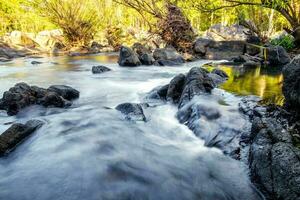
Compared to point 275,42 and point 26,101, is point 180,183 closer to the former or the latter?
point 26,101

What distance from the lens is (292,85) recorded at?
4867mm

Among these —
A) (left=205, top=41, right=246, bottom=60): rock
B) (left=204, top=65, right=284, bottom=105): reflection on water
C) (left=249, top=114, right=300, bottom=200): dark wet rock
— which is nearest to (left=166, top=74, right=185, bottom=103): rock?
(left=204, top=65, right=284, bottom=105): reflection on water

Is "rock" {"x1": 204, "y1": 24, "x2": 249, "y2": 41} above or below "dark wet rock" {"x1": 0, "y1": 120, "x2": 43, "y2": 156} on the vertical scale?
above

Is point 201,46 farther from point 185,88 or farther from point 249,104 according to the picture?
point 249,104

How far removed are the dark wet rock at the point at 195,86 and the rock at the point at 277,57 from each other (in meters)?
6.34

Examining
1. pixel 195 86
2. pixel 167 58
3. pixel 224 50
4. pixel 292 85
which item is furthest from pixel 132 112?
pixel 224 50

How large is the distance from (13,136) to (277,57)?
10994mm

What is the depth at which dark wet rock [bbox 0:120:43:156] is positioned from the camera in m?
4.66

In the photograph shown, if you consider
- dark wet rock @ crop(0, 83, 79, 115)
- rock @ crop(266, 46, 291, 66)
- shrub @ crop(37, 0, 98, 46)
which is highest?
shrub @ crop(37, 0, 98, 46)

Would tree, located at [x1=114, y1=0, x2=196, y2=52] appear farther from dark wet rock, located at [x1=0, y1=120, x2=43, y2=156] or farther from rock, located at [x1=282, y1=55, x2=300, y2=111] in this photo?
dark wet rock, located at [x1=0, y1=120, x2=43, y2=156]

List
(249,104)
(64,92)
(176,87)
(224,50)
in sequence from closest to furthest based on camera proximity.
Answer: (249,104) → (176,87) → (64,92) → (224,50)

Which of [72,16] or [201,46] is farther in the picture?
[72,16]

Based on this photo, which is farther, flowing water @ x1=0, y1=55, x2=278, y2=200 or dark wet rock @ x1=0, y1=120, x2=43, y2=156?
dark wet rock @ x1=0, y1=120, x2=43, y2=156

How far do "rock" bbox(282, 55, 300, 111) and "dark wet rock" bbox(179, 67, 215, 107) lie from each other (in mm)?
2061
